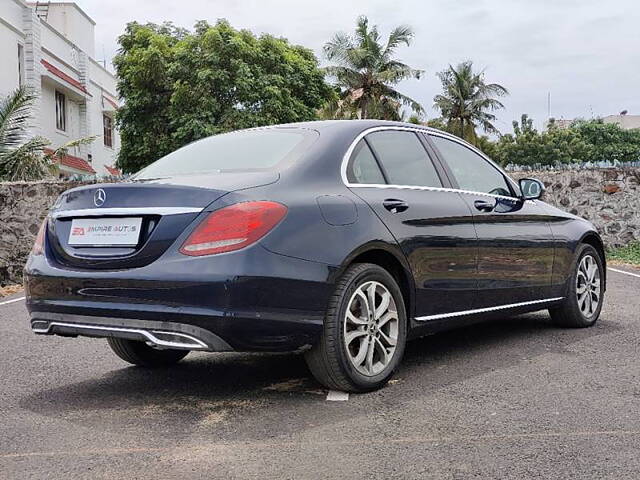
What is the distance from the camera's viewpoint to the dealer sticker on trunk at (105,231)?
3996 millimetres

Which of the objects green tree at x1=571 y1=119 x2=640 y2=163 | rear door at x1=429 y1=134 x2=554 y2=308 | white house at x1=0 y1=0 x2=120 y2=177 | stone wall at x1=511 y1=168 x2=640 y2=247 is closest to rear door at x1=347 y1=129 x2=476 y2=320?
rear door at x1=429 y1=134 x2=554 y2=308

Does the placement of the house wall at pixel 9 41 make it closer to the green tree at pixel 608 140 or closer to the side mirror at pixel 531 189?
the side mirror at pixel 531 189

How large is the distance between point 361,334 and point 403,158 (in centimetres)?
129

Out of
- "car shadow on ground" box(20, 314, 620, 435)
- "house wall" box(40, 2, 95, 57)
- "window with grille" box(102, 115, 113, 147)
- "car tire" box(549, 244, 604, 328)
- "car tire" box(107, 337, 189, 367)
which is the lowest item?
"car shadow on ground" box(20, 314, 620, 435)

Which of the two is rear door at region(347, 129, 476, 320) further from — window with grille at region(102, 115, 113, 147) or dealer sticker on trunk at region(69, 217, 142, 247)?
window with grille at region(102, 115, 113, 147)

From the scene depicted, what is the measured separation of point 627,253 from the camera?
1443 centimetres

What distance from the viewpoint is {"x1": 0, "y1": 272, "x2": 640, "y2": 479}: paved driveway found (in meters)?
3.22

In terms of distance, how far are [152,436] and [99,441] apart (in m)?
0.23

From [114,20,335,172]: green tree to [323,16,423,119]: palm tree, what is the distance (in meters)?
4.36

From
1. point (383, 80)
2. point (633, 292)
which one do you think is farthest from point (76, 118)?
point (633, 292)

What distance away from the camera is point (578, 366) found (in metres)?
5.02

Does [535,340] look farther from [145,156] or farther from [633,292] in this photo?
[145,156]

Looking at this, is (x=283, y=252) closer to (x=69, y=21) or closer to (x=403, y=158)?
(x=403, y=158)

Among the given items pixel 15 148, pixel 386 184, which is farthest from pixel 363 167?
pixel 15 148
